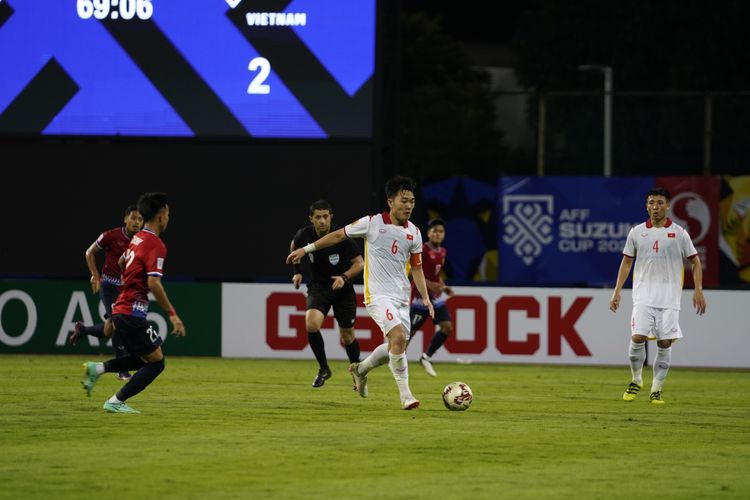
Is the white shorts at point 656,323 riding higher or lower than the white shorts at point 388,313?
lower

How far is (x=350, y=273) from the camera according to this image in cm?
1623

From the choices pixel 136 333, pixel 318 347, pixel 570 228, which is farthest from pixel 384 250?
pixel 570 228

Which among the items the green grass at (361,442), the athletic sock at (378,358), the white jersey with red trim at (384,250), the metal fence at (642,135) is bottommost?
the green grass at (361,442)

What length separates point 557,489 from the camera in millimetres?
9180

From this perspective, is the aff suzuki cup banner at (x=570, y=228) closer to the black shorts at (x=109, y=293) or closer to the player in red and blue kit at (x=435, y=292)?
the player in red and blue kit at (x=435, y=292)

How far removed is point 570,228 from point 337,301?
55.3 ft

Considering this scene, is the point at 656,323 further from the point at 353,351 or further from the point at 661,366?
the point at 353,351

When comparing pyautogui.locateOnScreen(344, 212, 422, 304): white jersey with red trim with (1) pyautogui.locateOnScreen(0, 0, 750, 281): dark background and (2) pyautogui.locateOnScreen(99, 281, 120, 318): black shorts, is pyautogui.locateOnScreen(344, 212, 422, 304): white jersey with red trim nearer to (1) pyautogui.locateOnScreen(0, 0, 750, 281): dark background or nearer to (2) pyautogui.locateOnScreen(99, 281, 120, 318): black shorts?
(2) pyautogui.locateOnScreen(99, 281, 120, 318): black shorts

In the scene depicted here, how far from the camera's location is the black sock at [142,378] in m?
12.7

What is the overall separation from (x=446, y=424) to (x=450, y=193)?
21697 millimetres

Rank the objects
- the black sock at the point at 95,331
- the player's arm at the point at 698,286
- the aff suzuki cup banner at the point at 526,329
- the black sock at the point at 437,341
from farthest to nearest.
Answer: the aff suzuki cup banner at the point at 526,329 < the black sock at the point at 437,341 < the black sock at the point at 95,331 < the player's arm at the point at 698,286

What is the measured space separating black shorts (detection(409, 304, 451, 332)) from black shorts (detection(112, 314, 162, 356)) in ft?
25.3

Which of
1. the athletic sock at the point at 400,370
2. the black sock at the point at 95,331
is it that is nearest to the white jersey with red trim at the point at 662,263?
the athletic sock at the point at 400,370

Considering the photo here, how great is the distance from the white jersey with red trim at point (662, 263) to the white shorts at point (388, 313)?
3011 mm
